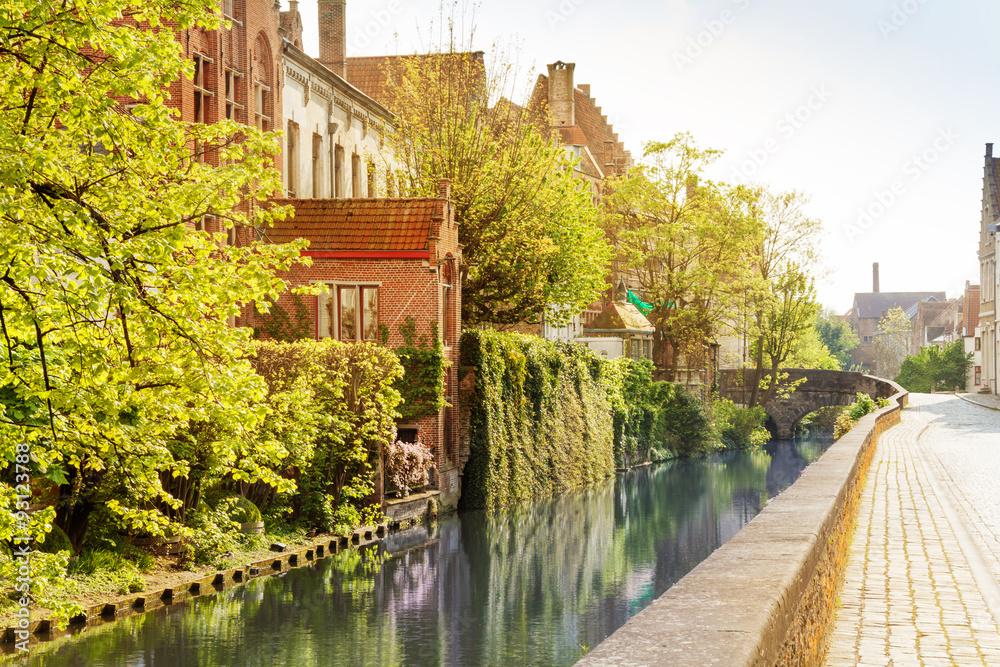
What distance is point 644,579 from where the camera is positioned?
22.3 metres

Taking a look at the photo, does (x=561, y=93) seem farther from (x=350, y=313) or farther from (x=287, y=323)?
(x=287, y=323)

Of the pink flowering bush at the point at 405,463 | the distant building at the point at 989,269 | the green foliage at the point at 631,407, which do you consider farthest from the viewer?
the distant building at the point at 989,269

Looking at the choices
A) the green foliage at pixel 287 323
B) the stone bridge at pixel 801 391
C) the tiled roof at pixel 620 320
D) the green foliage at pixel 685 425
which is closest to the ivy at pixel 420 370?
the green foliage at pixel 287 323

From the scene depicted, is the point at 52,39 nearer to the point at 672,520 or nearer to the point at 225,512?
the point at 225,512

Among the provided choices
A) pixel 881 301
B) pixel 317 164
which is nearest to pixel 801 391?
pixel 317 164

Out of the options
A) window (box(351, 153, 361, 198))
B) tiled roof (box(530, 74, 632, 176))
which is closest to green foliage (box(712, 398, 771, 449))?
tiled roof (box(530, 74, 632, 176))

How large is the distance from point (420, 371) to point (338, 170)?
901cm

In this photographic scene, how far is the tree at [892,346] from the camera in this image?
11325 centimetres

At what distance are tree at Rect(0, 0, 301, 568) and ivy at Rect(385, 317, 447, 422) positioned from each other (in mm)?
13459

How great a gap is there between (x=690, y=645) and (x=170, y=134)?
9523 mm

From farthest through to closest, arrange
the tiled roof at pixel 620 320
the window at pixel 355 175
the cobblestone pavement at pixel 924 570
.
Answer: the tiled roof at pixel 620 320
the window at pixel 355 175
the cobblestone pavement at pixel 924 570

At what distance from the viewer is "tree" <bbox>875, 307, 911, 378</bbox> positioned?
372ft

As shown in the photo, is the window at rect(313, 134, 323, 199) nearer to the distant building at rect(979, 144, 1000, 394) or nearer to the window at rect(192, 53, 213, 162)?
the window at rect(192, 53, 213, 162)

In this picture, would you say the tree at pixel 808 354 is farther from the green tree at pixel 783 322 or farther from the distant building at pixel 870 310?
the distant building at pixel 870 310
